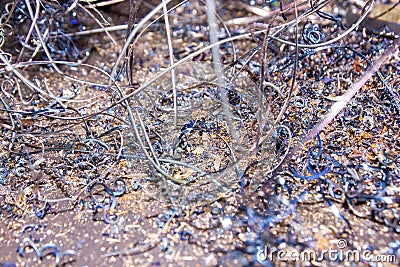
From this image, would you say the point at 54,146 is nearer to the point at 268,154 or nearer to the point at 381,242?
the point at 268,154

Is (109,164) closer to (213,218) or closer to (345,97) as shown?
(213,218)

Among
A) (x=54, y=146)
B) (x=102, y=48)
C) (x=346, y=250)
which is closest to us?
(x=346, y=250)

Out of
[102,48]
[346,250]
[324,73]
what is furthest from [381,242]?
[102,48]

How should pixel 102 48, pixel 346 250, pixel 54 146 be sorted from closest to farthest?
pixel 346 250, pixel 54 146, pixel 102 48

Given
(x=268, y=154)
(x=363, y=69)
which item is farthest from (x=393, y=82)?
(x=268, y=154)

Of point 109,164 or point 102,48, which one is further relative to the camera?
point 102,48

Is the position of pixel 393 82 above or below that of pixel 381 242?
above
